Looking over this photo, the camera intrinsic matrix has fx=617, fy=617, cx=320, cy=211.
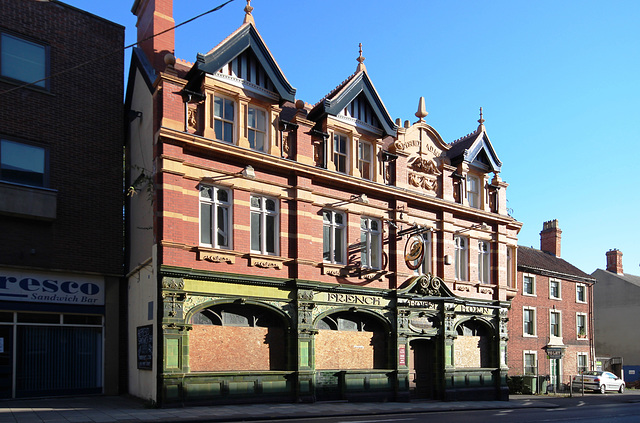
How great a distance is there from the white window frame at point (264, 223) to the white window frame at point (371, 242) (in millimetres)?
4026

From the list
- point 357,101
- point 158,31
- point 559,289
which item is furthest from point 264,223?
point 559,289

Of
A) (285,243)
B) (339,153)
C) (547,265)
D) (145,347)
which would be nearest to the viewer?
(145,347)

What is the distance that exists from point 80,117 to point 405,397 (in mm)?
16165

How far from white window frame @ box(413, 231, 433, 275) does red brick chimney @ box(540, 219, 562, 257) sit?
21960 millimetres

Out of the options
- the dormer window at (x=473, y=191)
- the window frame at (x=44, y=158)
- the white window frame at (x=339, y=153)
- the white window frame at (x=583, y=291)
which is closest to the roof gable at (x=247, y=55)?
the white window frame at (x=339, y=153)

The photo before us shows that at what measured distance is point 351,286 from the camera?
78.0 ft

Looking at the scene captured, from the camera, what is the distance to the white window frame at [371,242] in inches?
974

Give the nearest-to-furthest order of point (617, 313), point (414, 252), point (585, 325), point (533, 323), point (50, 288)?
point (50, 288), point (414, 252), point (533, 323), point (585, 325), point (617, 313)

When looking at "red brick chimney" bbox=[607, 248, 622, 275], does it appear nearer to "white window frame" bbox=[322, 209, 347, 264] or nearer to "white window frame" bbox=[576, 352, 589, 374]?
"white window frame" bbox=[576, 352, 589, 374]

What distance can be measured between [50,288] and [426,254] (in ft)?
50.3

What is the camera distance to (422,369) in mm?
26484

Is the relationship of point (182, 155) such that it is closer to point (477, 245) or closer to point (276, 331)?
point (276, 331)

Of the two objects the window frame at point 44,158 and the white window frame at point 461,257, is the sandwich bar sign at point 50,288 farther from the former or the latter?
the white window frame at point 461,257

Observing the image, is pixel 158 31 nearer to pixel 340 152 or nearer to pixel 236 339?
pixel 340 152
